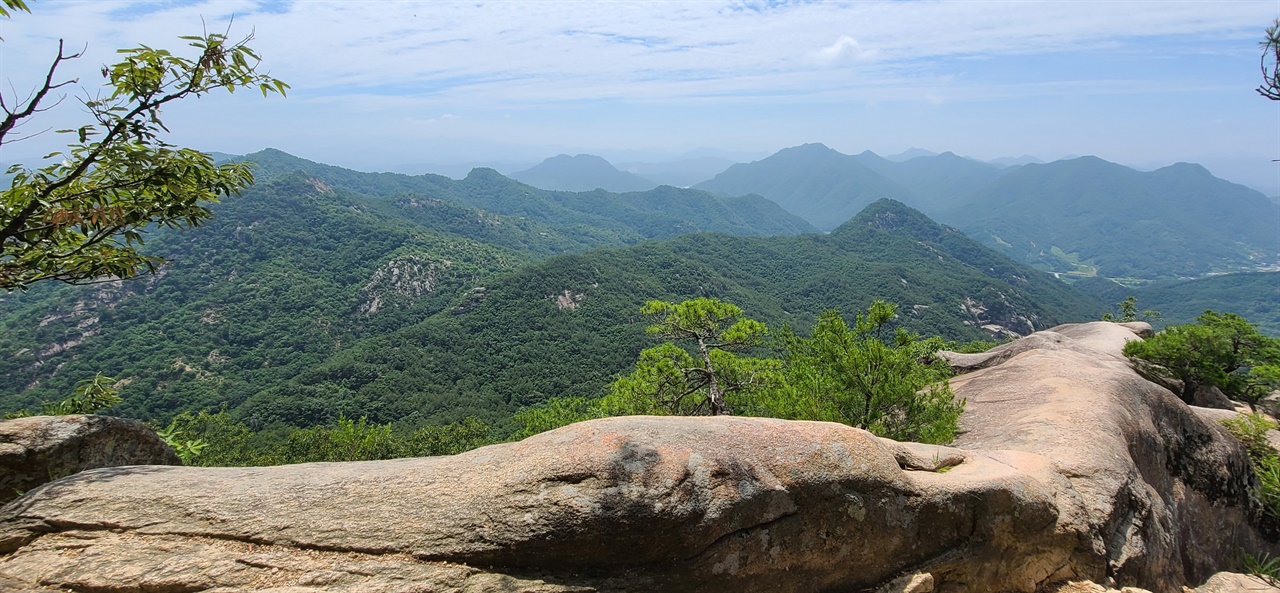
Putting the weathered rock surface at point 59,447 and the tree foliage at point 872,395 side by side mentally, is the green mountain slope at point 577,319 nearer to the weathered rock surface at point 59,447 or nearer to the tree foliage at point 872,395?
the tree foliage at point 872,395

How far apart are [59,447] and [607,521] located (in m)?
7.99

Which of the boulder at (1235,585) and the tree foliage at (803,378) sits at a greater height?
the tree foliage at (803,378)

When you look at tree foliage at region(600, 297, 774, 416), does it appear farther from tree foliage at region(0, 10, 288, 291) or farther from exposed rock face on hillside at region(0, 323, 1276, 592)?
tree foliage at region(0, 10, 288, 291)

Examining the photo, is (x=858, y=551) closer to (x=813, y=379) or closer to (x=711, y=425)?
(x=711, y=425)

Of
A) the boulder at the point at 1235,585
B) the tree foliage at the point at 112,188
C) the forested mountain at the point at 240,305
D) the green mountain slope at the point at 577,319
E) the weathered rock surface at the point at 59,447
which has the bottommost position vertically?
the green mountain slope at the point at 577,319

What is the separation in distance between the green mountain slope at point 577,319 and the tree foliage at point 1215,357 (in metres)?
72.2

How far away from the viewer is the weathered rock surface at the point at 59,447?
24.7ft

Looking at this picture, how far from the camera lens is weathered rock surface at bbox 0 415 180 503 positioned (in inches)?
296

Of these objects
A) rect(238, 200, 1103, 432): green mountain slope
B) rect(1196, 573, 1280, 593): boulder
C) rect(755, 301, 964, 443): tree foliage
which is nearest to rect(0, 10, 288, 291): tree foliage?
rect(755, 301, 964, 443): tree foliage

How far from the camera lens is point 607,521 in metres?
6.90

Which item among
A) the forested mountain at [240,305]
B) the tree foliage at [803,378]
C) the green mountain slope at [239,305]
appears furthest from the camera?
the green mountain slope at [239,305]

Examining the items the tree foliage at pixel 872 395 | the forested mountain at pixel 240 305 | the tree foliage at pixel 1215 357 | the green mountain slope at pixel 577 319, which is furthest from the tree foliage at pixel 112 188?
the forested mountain at pixel 240 305

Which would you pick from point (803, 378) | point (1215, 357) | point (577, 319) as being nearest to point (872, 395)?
point (803, 378)

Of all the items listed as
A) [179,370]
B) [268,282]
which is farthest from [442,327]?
[268,282]
